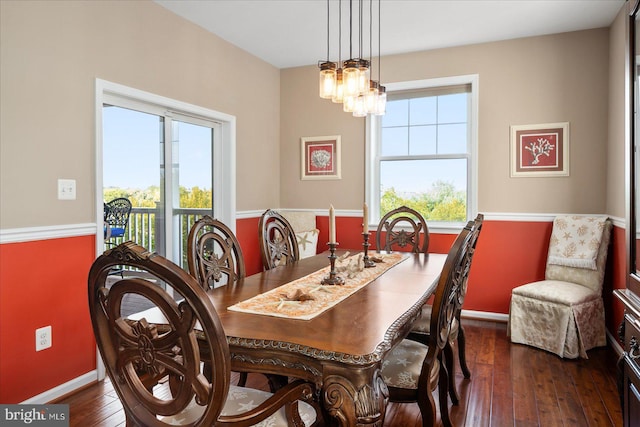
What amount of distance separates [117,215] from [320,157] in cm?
237

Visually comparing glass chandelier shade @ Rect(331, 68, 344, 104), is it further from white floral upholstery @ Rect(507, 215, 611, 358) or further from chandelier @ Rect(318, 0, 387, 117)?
white floral upholstery @ Rect(507, 215, 611, 358)

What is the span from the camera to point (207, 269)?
2229mm

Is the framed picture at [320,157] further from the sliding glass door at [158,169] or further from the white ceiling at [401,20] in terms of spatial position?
the sliding glass door at [158,169]

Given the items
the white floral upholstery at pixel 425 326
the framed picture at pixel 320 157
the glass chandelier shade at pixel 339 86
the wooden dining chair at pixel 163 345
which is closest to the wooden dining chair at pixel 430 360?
the white floral upholstery at pixel 425 326

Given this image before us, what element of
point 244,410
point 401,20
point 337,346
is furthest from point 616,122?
point 244,410

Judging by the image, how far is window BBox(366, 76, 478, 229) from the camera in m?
4.26

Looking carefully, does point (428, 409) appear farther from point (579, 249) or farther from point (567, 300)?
point (579, 249)

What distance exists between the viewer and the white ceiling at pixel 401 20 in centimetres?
328

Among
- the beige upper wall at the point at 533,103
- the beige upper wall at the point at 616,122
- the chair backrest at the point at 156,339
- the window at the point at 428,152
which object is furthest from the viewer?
the window at the point at 428,152

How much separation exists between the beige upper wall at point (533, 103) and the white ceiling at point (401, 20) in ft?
0.47

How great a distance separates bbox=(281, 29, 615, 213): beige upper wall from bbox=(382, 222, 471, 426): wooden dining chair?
2449 mm

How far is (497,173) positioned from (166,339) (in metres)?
3.72

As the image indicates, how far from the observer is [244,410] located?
1.46 m

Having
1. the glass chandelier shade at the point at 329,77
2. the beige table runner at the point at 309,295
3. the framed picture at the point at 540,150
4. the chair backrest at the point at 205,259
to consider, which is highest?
the glass chandelier shade at the point at 329,77
